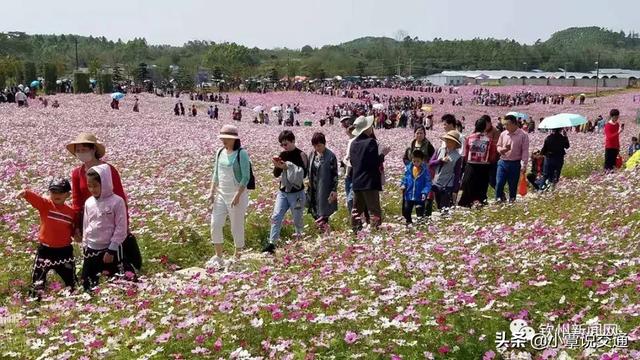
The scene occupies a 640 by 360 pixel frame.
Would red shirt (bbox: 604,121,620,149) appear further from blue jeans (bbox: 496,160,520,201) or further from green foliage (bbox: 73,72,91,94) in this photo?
green foliage (bbox: 73,72,91,94)

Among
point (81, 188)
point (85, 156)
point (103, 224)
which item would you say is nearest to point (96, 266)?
point (103, 224)

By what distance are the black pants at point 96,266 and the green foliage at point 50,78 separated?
1973 inches

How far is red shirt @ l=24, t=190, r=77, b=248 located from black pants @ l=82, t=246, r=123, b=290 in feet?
1.57

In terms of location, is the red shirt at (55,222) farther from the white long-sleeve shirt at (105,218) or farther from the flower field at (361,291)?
the flower field at (361,291)

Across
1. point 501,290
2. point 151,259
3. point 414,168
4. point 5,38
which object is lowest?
point 151,259

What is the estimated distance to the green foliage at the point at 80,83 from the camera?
53.2 m

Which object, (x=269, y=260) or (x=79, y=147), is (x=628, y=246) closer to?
(x=269, y=260)

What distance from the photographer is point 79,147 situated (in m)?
6.96

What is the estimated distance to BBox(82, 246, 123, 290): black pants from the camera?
678cm

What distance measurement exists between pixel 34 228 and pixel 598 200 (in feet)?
28.1

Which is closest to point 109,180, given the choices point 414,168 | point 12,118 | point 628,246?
point 414,168

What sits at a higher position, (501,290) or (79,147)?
(79,147)

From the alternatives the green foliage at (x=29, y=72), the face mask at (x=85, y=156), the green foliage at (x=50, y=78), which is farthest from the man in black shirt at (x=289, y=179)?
the green foliage at (x=29, y=72)

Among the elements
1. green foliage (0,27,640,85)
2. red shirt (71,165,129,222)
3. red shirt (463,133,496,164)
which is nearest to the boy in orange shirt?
red shirt (71,165,129,222)
